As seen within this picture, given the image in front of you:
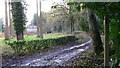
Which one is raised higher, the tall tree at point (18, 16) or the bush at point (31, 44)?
the tall tree at point (18, 16)

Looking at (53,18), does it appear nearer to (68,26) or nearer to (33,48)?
(68,26)

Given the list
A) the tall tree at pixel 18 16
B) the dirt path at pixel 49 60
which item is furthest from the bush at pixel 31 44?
the tall tree at pixel 18 16

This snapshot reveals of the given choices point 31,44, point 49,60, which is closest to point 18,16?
point 31,44

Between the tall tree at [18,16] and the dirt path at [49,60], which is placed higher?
the tall tree at [18,16]

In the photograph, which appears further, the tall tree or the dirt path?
the tall tree

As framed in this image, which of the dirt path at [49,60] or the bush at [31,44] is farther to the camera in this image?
the bush at [31,44]

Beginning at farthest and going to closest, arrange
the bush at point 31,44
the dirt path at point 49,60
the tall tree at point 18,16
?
1. the tall tree at point 18,16
2. the bush at point 31,44
3. the dirt path at point 49,60

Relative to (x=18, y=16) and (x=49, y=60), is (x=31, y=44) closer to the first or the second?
(x=49, y=60)

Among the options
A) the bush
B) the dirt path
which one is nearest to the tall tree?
the bush

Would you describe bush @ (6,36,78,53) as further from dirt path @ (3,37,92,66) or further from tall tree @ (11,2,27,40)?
tall tree @ (11,2,27,40)

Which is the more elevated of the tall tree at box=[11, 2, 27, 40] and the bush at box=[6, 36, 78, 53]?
the tall tree at box=[11, 2, 27, 40]

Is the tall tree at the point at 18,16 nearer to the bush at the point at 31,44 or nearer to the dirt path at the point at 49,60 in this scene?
the bush at the point at 31,44

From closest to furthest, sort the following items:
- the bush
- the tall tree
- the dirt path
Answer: the dirt path → the bush → the tall tree

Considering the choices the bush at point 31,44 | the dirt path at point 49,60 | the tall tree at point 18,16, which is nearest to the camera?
the dirt path at point 49,60
